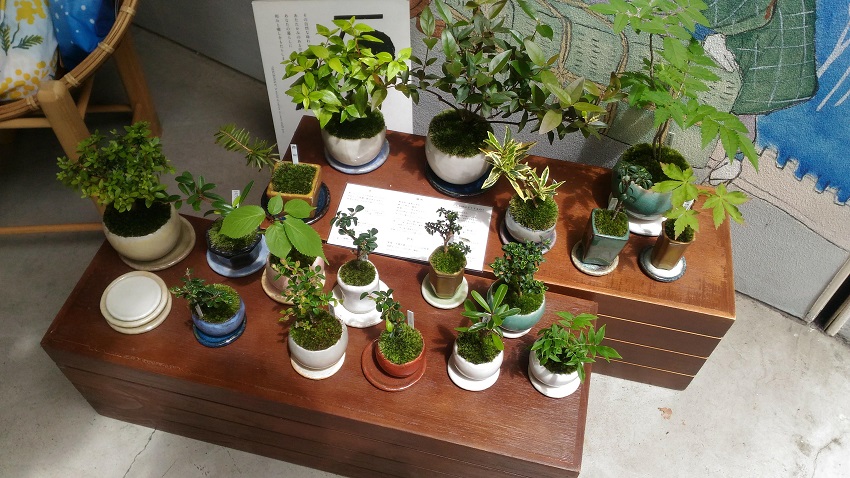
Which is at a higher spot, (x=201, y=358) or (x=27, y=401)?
(x=201, y=358)

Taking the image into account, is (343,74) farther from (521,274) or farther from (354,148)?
(521,274)

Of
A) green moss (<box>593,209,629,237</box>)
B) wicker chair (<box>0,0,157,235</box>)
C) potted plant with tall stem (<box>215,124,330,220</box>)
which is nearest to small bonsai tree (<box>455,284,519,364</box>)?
green moss (<box>593,209,629,237</box>)

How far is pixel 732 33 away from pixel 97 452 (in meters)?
2.12

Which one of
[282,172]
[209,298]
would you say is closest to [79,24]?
[282,172]

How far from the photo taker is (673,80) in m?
1.60

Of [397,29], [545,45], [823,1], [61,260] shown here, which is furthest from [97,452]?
[823,1]

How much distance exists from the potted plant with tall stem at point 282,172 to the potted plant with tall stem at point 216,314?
0.31m

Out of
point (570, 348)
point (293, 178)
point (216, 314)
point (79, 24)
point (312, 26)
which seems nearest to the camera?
point (570, 348)

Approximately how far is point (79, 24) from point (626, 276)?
1.78m

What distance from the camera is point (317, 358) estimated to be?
156cm

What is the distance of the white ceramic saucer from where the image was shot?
1.60 meters

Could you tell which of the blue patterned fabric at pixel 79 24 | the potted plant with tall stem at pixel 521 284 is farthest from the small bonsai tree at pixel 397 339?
the blue patterned fabric at pixel 79 24

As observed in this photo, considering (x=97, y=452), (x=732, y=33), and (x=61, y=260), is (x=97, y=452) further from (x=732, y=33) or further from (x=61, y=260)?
(x=732, y=33)

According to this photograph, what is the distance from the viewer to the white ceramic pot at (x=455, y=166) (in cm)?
184
